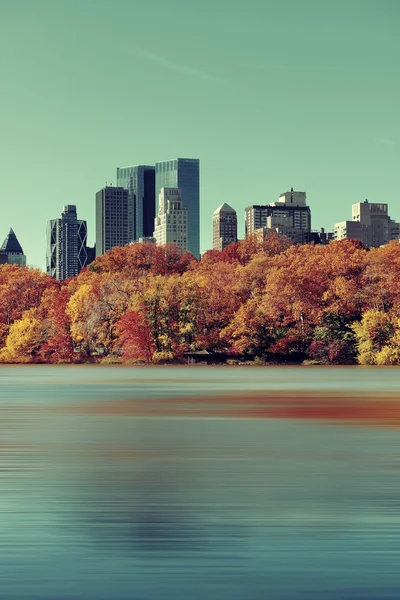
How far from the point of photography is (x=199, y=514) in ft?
42.6

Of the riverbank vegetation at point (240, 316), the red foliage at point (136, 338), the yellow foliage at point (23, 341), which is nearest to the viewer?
the riverbank vegetation at point (240, 316)

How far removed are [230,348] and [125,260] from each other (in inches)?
1471

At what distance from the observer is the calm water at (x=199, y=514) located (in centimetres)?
949

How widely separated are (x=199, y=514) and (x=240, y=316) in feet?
304

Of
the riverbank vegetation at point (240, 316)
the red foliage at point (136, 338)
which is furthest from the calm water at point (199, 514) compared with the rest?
the red foliage at point (136, 338)

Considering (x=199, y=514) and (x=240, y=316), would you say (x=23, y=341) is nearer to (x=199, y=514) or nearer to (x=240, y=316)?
(x=240, y=316)

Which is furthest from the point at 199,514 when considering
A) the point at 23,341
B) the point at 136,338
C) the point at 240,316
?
the point at 23,341

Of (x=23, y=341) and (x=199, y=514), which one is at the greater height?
(x=23, y=341)

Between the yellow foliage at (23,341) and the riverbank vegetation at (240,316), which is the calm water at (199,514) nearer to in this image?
the riverbank vegetation at (240,316)

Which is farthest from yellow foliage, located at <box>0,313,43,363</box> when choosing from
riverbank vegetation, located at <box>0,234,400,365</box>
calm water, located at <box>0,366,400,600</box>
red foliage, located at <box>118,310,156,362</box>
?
calm water, located at <box>0,366,400,600</box>

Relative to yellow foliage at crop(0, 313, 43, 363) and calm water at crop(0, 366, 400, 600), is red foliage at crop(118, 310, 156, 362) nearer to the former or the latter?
yellow foliage at crop(0, 313, 43, 363)

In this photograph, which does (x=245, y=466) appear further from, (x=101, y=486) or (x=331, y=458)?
(x=101, y=486)

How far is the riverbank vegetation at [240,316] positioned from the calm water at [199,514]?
7804 centimetres

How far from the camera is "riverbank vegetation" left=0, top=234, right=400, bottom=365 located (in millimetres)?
102625
